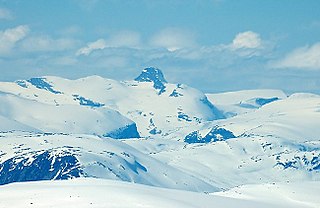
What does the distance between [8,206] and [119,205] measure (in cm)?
2762

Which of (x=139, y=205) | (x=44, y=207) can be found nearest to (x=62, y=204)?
(x=44, y=207)

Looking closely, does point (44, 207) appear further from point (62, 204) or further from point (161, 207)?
point (161, 207)

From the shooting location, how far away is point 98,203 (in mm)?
193875

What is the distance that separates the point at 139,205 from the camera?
649ft

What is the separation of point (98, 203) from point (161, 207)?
16.0 metres

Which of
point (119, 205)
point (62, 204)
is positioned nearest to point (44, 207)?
point (62, 204)

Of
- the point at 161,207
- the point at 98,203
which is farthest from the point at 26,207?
the point at 161,207

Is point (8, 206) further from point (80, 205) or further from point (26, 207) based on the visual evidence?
point (80, 205)

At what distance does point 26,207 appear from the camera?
192750 millimetres

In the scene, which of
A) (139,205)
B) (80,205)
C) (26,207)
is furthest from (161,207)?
(26,207)

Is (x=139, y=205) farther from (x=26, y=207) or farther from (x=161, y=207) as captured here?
(x=26, y=207)

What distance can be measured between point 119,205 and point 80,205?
9857 millimetres

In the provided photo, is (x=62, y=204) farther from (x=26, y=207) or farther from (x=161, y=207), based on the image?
(x=161, y=207)

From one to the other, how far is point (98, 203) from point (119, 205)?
16.9ft
